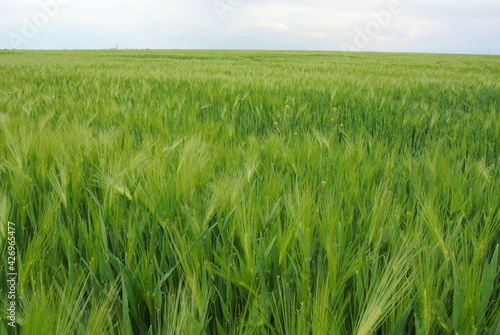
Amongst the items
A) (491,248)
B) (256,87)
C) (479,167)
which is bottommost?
(491,248)

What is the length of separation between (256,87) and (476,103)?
6.31 ft

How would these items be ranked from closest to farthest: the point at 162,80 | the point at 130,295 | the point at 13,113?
the point at 130,295, the point at 13,113, the point at 162,80

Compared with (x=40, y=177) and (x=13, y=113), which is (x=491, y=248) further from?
(x=13, y=113)

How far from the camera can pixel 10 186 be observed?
86 centimetres

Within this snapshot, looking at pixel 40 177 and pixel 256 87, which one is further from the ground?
pixel 256 87

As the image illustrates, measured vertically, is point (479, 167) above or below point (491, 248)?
above

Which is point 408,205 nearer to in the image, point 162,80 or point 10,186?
point 10,186

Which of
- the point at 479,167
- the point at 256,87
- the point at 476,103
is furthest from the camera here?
the point at 256,87

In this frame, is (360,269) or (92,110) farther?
(92,110)

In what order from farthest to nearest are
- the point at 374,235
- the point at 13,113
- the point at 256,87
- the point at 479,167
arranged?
the point at 256,87, the point at 13,113, the point at 479,167, the point at 374,235

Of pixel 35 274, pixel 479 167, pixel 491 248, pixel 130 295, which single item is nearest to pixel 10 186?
pixel 35 274

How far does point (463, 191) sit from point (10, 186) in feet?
3.80

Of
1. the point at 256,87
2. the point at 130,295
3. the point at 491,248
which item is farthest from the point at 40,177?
the point at 256,87

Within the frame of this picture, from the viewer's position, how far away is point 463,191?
0.86 meters
